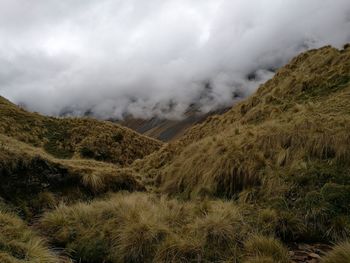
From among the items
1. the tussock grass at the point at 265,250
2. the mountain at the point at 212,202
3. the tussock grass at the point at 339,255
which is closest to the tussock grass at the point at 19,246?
the mountain at the point at 212,202

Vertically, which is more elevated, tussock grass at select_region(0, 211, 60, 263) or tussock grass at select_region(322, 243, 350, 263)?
tussock grass at select_region(322, 243, 350, 263)

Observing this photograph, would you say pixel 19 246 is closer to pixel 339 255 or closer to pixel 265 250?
pixel 265 250

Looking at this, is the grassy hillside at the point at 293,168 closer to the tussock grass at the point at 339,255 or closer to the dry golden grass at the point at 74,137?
the tussock grass at the point at 339,255

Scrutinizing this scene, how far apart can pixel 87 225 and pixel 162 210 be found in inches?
75.7

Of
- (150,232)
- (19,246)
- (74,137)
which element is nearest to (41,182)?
(19,246)

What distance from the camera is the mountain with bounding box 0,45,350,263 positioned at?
7418 millimetres

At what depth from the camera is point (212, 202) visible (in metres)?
10.2

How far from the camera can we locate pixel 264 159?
11586 mm

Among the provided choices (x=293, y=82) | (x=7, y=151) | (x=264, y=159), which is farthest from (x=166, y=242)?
(x=293, y=82)

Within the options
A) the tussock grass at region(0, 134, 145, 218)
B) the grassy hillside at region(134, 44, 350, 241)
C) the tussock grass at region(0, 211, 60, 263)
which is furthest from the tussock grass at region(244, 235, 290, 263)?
the tussock grass at region(0, 134, 145, 218)

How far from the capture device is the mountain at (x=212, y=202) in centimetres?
742

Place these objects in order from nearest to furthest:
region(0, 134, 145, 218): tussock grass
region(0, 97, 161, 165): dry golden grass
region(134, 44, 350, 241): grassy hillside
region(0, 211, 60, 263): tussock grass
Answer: region(0, 211, 60, 263): tussock grass → region(134, 44, 350, 241): grassy hillside → region(0, 134, 145, 218): tussock grass → region(0, 97, 161, 165): dry golden grass

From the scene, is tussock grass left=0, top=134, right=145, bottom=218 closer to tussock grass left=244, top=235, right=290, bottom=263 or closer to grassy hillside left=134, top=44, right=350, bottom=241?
grassy hillside left=134, top=44, right=350, bottom=241

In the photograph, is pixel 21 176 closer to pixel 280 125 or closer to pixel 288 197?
pixel 288 197
